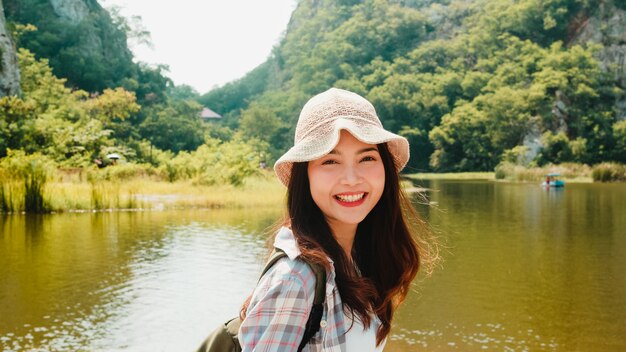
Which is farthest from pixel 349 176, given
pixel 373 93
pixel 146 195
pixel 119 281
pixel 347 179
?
pixel 373 93

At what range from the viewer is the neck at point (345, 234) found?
58.6 inches

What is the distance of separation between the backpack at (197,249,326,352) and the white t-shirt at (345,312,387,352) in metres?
0.14

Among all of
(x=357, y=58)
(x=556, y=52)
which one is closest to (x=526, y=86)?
(x=556, y=52)

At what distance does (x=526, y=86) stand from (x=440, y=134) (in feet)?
25.4

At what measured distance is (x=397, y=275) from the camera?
158 cm

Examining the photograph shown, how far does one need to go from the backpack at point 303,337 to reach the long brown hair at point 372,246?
4.2 inches

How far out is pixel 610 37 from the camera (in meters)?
47.0

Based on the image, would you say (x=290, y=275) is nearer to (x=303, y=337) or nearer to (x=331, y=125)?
(x=303, y=337)

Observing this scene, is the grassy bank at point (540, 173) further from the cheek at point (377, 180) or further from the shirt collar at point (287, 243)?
the shirt collar at point (287, 243)

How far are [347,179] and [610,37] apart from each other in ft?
168

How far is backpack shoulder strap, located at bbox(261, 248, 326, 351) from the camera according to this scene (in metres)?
1.15

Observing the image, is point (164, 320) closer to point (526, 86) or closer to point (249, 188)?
point (249, 188)

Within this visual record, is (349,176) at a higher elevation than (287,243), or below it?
higher

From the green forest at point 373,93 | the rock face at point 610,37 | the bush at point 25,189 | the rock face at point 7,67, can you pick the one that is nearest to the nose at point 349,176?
the bush at point 25,189
